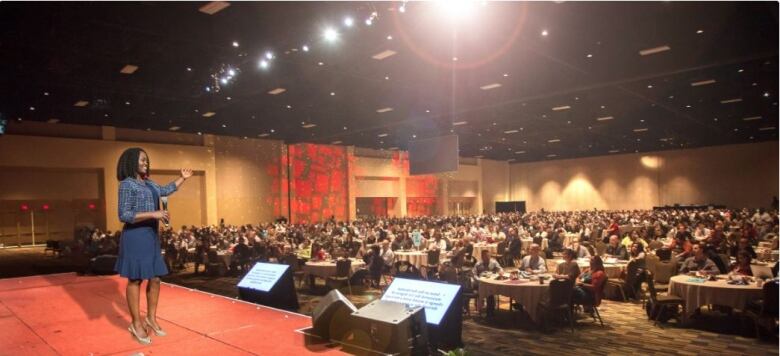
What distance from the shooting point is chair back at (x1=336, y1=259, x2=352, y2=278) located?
10031mm

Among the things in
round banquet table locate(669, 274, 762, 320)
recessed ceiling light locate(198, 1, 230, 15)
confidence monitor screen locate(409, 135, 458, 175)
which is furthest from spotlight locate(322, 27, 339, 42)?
confidence monitor screen locate(409, 135, 458, 175)

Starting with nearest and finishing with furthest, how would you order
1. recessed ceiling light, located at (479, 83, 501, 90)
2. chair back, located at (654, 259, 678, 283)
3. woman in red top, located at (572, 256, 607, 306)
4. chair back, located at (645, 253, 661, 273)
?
woman in red top, located at (572, 256, 607, 306) < chair back, located at (654, 259, 678, 283) < chair back, located at (645, 253, 661, 273) < recessed ceiling light, located at (479, 83, 501, 90)

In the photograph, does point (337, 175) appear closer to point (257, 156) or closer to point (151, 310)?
point (257, 156)

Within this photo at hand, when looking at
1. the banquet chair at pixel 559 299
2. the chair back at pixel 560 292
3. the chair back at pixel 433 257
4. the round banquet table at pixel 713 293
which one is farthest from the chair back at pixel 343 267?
the round banquet table at pixel 713 293

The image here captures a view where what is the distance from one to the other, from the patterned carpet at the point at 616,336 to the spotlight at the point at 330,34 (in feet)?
15.7

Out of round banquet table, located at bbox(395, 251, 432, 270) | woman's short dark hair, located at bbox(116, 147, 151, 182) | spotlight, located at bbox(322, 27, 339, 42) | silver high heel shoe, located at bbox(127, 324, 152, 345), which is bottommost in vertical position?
round banquet table, located at bbox(395, 251, 432, 270)

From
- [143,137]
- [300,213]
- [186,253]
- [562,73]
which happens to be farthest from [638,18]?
[300,213]

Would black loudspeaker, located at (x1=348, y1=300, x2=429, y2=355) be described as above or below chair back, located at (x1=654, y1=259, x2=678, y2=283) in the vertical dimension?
above

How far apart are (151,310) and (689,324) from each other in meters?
6.94

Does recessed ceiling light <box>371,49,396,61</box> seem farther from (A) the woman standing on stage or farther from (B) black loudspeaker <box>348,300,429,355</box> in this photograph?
(A) the woman standing on stage

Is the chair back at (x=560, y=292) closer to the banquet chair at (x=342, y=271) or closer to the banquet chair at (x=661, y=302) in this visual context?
the banquet chair at (x=661, y=302)

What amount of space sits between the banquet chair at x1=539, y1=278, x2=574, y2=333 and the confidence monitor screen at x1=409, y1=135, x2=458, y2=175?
11.4m

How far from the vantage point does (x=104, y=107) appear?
1543 cm

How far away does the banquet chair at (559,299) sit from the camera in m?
6.96
